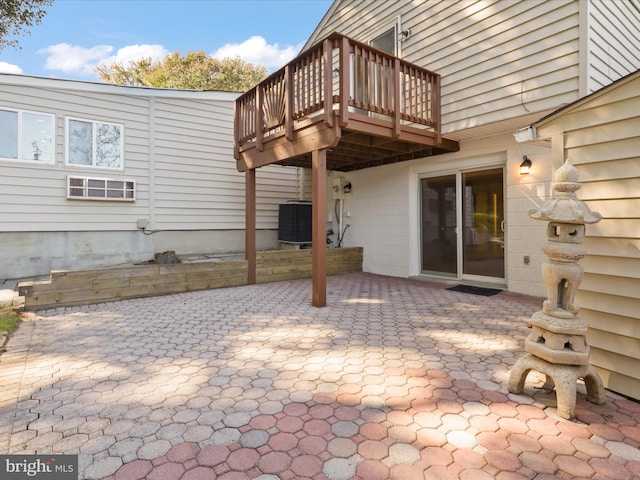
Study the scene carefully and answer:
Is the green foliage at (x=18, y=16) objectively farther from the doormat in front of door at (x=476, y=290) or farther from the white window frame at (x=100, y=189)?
the doormat in front of door at (x=476, y=290)

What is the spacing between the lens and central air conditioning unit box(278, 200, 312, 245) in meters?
7.76

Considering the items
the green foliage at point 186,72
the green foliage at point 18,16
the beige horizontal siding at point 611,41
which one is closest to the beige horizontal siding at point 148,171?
the green foliage at point 18,16

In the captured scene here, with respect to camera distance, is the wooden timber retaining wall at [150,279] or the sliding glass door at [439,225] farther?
the sliding glass door at [439,225]

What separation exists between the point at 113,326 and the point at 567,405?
4.11 meters

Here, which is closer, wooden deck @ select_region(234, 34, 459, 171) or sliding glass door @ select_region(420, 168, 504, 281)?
wooden deck @ select_region(234, 34, 459, 171)

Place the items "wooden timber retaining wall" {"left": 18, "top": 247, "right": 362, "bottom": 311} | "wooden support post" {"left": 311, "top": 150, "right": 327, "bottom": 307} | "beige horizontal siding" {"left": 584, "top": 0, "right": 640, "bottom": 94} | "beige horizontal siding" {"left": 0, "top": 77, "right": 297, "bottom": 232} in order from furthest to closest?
1. "beige horizontal siding" {"left": 0, "top": 77, "right": 297, "bottom": 232}
2. "wooden support post" {"left": 311, "top": 150, "right": 327, "bottom": 307}
3. "wooden timber retaining wall" {"left": 18, "top": 247, "right": 362, "bottom": 311}
4. "beige horizontal siding" {"left": 584, "top": 0, "right": 640, "bottom": 94}

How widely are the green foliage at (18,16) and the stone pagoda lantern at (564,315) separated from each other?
26.8 ft

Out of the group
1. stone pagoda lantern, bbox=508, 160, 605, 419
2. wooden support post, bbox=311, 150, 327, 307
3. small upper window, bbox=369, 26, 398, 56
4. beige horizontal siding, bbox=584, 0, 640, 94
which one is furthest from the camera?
small upper window, bbox=369, 26, 398, 56

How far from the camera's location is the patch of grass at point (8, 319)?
11.7 feet

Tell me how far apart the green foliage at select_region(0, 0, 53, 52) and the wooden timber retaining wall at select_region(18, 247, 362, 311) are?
179 inches

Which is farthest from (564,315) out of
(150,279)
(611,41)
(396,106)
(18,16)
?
(18,16)

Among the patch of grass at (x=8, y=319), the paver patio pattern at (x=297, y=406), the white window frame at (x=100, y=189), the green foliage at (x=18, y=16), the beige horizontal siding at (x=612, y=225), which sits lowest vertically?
the paver patio pattern at (x=297, y=406)

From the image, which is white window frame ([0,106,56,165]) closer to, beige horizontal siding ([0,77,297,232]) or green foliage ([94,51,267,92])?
beige horizontal siding ([0,77,297,232])

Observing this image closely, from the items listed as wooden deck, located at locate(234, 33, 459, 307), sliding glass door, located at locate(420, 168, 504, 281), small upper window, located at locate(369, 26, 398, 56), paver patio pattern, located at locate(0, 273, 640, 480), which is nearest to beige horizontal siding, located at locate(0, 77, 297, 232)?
wooden deck, located at locate(234, 33, 459, 307)
